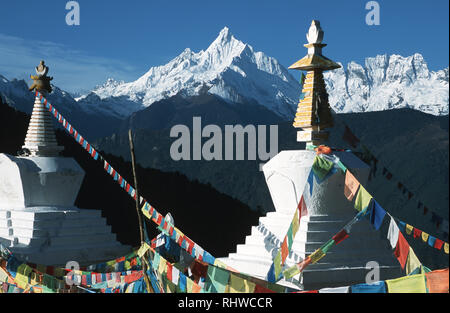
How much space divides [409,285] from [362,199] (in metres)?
2.40


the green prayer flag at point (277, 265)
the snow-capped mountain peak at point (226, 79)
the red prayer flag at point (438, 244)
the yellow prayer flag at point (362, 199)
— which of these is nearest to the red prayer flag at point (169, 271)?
the green prayer flag at point (277, 265)

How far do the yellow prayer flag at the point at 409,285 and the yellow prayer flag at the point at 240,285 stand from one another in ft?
5.43

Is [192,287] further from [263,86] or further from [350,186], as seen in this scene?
[263,86]

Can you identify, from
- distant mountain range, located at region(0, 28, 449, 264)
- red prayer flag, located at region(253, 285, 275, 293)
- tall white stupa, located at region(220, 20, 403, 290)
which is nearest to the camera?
red prayer flag, located at region(253, 285, 275, 293)

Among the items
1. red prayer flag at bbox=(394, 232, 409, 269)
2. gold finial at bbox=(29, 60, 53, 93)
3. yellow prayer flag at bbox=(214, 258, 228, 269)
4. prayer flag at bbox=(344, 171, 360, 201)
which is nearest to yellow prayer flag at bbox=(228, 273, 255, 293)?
yellow prayer flag at bbox=(214, 258, 228, 269)

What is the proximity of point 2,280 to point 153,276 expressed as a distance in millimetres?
4261

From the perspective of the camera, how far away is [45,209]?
40.9 ft

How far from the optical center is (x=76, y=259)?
1227 centimetres

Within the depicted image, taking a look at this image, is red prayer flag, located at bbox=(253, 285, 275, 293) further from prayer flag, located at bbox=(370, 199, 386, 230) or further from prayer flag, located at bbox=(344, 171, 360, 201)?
prayer flag, located at bbox=(344, 171, 360, 201)

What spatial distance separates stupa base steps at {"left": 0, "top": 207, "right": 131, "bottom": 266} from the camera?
39.0 feet

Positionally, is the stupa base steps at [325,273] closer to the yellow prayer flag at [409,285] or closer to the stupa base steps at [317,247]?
the stupa base steps at [317,247]

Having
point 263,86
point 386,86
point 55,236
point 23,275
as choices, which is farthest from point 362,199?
point 386,86

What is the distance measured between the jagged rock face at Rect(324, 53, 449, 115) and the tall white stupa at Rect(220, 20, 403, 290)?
6119 cm
